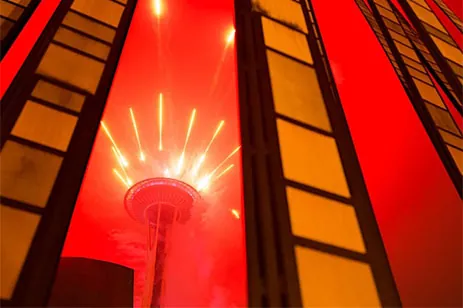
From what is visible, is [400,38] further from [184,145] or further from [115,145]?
[115,145]

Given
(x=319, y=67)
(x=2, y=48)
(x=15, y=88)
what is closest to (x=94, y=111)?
(x=15, y=88)

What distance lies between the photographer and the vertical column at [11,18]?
9.44 ft

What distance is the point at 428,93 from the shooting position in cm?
500

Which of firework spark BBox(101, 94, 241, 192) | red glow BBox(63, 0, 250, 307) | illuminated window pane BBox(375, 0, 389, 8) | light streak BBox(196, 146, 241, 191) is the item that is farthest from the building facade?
light streak BBox(196, 146, 241, 191)

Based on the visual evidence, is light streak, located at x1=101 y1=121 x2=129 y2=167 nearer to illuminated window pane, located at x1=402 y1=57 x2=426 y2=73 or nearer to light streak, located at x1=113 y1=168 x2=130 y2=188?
light streak, located at x1=113 y1=168 x2=130 y2=188

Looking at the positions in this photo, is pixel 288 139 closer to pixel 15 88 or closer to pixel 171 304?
pixel 15 88

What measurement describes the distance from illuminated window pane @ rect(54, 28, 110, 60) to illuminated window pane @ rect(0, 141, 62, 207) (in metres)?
1.11

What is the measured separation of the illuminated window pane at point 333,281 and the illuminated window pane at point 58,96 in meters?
1.54

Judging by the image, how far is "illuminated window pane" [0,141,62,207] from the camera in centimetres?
216

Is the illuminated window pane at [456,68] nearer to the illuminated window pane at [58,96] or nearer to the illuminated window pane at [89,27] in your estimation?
the illuminated window pane at [89,27]

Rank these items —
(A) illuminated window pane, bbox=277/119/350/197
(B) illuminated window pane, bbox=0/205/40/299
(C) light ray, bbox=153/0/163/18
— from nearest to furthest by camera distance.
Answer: (B) illuminated window pane, bbox=0/205/40/299
(A) illuminated window pane, bbox=277/119/350/197
(C) light ray, bbox=153/0/163/18

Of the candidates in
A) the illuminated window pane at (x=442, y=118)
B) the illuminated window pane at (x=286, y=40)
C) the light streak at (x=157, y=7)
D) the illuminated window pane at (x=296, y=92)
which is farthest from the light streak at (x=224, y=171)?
the illuminated window pane at (x=296, y=92)

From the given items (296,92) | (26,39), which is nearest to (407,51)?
(296,92)

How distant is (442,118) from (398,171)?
10.9 feet
